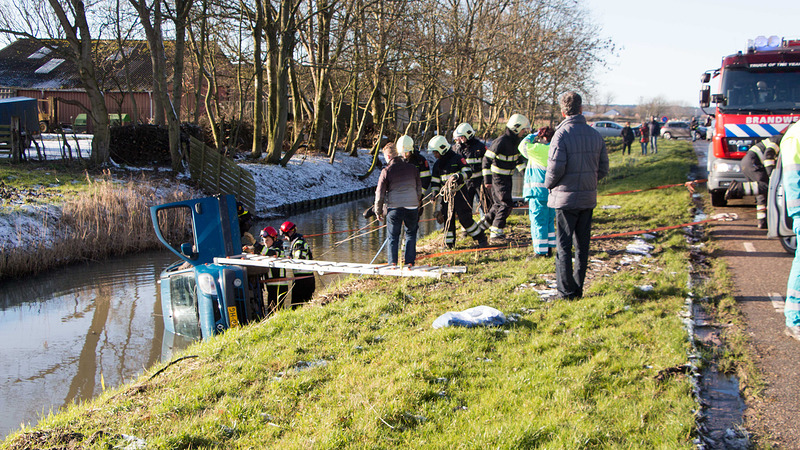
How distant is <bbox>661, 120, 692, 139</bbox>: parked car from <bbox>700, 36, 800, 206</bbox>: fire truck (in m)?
38.3

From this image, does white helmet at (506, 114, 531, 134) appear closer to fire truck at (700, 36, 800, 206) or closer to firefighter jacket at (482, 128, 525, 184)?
firefighter jacket at (482, 128, 525, 184)

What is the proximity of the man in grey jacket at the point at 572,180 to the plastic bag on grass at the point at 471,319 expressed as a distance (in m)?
1.03

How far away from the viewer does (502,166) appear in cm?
946

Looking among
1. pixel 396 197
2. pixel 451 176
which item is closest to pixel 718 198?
pixel 451 176

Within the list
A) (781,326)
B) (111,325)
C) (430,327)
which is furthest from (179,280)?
(781,326)

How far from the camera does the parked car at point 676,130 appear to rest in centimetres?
4738

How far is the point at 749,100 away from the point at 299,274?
29.2ft

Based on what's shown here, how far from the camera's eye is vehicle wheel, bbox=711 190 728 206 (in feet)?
40.5

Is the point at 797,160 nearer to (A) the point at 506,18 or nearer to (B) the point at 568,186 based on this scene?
(B) the point at 568,186

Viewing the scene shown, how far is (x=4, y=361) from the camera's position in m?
7.51

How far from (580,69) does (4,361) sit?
109 ft

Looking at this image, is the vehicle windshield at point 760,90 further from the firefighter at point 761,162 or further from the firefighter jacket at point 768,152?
the firefighter jacket at point 768,152

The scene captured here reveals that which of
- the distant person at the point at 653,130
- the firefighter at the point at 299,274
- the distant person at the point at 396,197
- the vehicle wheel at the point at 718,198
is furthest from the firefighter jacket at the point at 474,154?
the distant person at the point at 653,130

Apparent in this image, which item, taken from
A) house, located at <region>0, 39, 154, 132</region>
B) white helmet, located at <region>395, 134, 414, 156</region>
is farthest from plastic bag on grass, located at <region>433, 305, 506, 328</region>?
house, located at <region>0, 39, 154, 132</region>
